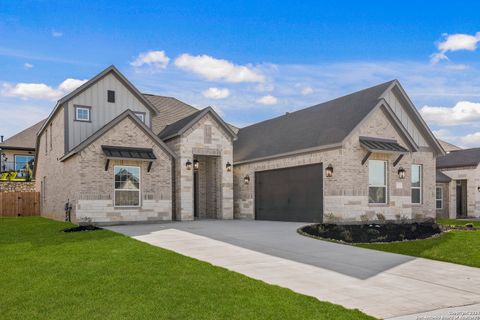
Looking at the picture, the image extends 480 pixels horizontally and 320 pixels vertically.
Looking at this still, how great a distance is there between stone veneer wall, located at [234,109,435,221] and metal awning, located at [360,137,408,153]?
0.80 ft

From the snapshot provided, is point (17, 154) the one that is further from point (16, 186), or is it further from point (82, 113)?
point (82, 113)

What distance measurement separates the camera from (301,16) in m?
19.1

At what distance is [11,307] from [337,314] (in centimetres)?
446

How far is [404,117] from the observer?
848 inches

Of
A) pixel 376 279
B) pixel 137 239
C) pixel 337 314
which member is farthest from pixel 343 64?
pixel 337 314

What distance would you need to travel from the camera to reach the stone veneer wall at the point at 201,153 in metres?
21.2

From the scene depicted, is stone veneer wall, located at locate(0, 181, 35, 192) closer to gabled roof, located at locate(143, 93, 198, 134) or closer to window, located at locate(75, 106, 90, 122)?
gabled roof, located at locate(143, 93, 198, 134)

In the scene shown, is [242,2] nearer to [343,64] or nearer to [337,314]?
[343,64]

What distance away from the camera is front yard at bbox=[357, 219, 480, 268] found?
10.8 metres

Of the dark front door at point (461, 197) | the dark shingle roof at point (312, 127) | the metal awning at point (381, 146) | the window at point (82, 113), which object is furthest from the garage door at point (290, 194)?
the dark front door at point (461, 197)

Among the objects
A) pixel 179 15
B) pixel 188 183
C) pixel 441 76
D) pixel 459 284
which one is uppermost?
pixel 179 15

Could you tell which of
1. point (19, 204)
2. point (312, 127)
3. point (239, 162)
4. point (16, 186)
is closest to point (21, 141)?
point (16, 186)

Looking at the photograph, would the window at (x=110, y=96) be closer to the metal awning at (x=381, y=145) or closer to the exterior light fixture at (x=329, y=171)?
the exterior light fixture at (x=329, y=171)

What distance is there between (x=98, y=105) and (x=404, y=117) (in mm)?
Result: 15021
